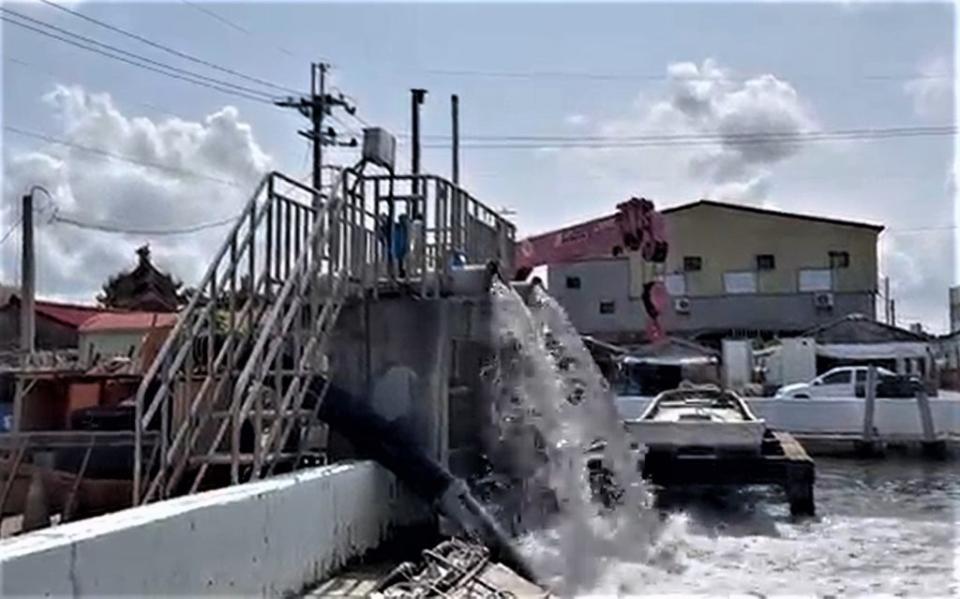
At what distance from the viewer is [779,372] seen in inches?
1446

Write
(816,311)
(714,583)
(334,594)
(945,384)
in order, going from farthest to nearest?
(816,311) → (945,384) → (714,583) → (334,594)

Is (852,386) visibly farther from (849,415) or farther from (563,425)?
(563,425)

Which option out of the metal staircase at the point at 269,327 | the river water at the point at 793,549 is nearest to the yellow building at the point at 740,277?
the river water at the point at 793,549

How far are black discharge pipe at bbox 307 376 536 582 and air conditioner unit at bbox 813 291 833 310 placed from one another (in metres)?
37.1

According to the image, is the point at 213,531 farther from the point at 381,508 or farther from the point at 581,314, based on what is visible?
the point at 581,314

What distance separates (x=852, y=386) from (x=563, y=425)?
16.7 m

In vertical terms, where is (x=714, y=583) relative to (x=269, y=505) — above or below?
below

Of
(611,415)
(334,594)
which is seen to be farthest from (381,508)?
(611,415)

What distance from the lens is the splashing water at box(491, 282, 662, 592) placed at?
444 inches

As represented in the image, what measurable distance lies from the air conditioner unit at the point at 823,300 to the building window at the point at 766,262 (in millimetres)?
→ 2113

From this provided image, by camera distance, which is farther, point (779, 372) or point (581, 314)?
point (581, 314)

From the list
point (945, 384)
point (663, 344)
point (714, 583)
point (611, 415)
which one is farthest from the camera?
point (945, 384)

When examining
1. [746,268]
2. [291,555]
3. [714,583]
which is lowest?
[714,583]

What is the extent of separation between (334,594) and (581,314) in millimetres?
40401
